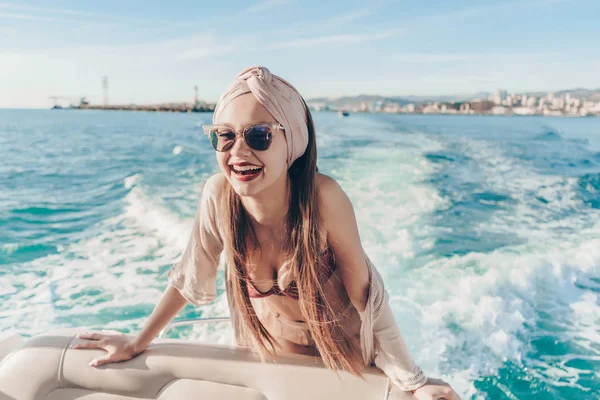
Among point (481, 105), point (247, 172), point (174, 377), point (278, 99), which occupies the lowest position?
point (174, 377)

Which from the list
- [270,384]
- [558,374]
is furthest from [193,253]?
[558,374]

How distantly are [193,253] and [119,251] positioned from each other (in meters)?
4.90

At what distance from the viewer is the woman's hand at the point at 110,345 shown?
5.88 ft

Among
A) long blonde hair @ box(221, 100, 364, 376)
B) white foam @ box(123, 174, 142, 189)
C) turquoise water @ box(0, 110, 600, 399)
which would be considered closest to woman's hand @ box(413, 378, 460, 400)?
long blonde hair @ box(221, 100, 364, 376)

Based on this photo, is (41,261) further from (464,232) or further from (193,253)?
(464,232)

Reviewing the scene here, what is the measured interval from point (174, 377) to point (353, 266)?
82cm

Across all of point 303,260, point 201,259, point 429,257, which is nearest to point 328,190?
point 303,260

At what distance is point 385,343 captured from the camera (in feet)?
5.79

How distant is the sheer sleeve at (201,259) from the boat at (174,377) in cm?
25

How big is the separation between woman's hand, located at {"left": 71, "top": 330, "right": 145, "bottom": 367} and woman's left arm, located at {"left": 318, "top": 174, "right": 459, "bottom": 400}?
889 mm

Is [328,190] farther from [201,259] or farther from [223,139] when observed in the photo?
[201,259]

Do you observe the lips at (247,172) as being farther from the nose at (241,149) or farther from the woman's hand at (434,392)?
the woman's hand at (434,392)

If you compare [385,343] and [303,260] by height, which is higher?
[303,260]

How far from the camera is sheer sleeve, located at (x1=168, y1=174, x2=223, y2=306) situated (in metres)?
1.81
